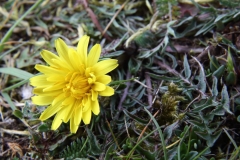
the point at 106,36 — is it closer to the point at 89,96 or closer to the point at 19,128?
the point at 89,96

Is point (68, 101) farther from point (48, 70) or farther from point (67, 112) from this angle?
point (48, 70)

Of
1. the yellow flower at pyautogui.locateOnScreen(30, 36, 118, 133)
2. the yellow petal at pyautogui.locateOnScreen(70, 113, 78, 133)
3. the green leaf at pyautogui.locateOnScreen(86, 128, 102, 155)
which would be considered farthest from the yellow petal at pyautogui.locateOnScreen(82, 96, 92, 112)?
the green leaf at pyautogui.locateOnScreen(86, 128, 102, 155)

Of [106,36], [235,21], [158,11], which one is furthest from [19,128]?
[235,21]

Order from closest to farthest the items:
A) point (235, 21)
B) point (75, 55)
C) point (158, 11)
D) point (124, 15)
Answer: point (75, 55), point (235, 21), point (158, 11), point (124, 15)

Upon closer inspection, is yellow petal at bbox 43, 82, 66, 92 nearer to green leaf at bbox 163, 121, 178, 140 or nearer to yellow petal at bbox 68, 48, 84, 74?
yellow petal at bbox 68, 48, 84, 74

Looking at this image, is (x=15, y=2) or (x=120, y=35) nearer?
(x=120, y=35)

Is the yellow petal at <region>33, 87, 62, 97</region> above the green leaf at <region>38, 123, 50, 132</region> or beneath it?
above

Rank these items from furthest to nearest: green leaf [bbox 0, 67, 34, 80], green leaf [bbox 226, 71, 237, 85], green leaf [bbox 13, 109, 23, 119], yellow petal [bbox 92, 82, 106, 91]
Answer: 1. green leaf [bbox 0, 67, 34, 80]
2. green leaf [bbox 13, 109, 23, 119]
3. green leaf [bbox 226, 71, 237, 85]
4. yellow petal [bbox 92, 82, 106, 91]
